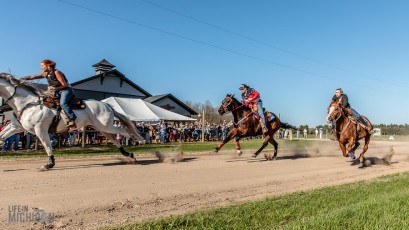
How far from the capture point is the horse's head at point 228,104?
13.3 meters

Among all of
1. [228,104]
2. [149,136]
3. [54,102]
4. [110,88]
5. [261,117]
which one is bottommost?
[149,136]

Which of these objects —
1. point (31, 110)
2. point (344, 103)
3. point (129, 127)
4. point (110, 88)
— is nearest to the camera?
point (31, 110)

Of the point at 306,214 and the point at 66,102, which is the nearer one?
the point at 306,214

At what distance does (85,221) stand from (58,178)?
10.6ft

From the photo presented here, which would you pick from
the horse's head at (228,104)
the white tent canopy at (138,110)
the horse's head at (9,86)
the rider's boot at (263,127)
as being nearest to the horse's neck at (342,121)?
the rider's boot at (263,127)

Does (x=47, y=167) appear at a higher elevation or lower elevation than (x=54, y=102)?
lower

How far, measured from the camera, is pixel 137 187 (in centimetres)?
695

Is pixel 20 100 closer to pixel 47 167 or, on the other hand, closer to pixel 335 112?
pixel 47 167

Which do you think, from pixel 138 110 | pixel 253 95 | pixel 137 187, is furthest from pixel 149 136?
pixel 137 187

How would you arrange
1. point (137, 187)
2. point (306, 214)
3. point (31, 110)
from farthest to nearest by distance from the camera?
1. point (31, 110)
2. point (137, 187)
3. point (306, 214)

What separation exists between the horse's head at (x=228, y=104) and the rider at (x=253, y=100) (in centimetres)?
59

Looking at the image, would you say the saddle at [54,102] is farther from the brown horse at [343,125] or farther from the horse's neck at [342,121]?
the horse's neck at [342,121]

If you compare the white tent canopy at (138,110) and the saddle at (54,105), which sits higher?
the white tent canopy at (138,110)

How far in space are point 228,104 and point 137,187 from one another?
704cm
